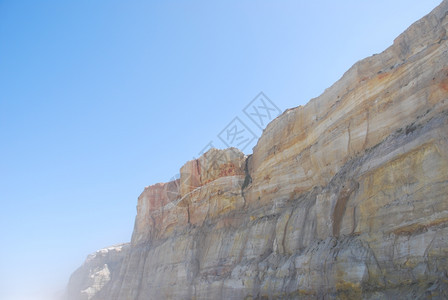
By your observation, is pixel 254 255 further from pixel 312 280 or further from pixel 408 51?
pixel 408 51

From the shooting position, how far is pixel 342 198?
1445cm

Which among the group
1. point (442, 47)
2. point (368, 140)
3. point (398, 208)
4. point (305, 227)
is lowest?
point (398, 208)

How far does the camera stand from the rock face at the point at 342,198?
10.8 m

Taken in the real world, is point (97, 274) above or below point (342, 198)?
above

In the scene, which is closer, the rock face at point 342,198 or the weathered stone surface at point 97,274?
the rock face at point 342,198

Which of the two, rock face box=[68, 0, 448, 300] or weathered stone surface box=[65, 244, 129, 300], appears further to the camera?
weathered stone surface box=[65, 244, 129, 300]

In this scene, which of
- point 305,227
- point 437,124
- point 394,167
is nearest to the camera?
point 437,124

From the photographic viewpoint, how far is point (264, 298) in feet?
56.1

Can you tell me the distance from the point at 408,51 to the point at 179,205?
23386 millimetres

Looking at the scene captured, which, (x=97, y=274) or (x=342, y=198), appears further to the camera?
(x=97, y=274)

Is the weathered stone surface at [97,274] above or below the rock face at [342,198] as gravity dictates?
above

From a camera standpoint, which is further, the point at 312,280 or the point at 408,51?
the point at 408,51

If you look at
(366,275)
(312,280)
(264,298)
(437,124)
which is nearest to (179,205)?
(264,298)

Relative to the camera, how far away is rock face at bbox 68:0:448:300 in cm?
1075
